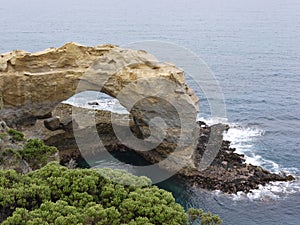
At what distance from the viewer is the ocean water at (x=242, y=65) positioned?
127 ft

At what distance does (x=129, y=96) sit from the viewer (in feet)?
145

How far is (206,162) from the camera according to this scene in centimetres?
4497

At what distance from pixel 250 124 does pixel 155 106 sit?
20.0m

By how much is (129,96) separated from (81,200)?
76.1 ft

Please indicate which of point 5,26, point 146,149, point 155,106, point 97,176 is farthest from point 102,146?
point 5,26

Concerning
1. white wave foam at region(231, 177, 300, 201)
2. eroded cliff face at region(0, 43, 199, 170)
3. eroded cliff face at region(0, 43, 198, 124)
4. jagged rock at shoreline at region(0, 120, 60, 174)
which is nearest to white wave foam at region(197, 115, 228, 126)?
eroded cliff face at region(0, 43, 199, 170)

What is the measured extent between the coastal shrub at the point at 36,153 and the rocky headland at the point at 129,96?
13.6 metres

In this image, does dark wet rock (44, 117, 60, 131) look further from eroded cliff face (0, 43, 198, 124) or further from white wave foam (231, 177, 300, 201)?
white wave foam (231, 177, 300, 201)

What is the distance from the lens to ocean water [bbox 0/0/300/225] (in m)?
38.6

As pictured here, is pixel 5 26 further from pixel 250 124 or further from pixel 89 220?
pixel 89 220

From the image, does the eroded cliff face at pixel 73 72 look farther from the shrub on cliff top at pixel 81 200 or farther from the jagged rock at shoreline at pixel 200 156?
the shrub on cliff top at pixel 81 200

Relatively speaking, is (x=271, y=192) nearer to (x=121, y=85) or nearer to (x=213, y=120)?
(x=213, y=120)

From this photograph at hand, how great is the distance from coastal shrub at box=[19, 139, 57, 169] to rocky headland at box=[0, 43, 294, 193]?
13.6m

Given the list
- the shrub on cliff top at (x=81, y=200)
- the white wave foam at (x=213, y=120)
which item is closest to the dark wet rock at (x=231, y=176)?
the white wave foam at (x=213, y=120)
